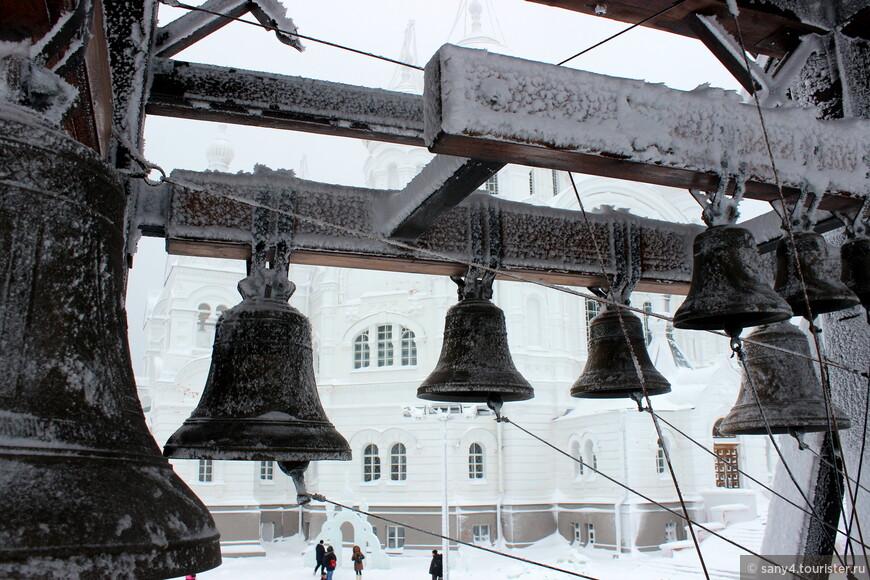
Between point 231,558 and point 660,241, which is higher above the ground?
point 660,241

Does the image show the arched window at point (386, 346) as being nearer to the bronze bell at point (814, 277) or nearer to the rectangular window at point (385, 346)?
the rectangular window at point (385, 346)

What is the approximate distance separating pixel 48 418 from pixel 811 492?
11.5 feet

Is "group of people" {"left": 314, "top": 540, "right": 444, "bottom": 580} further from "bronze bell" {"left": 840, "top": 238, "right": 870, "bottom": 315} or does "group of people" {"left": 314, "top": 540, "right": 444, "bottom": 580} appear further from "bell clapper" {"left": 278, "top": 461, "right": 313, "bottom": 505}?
"bronze bell" {"left": 840, "top": 238, "right": 870, "bottom": 315}

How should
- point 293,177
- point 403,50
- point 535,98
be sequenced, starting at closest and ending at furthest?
point 535,98 < point 293,177 < point 403,50

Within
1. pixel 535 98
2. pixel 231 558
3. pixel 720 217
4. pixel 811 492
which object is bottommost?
pixel 231 558

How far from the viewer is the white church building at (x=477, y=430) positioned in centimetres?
1733

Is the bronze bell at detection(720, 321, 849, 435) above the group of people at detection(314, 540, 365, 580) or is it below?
above

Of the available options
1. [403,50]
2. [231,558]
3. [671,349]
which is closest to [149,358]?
[231,558]

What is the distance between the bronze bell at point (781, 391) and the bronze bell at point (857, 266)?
1.67ft

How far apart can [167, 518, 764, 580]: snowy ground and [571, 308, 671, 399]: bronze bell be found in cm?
1064

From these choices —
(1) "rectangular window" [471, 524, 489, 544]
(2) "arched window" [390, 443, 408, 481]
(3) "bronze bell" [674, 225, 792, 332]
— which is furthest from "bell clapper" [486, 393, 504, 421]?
(2) "arched window" [390, 443, 408, 481]

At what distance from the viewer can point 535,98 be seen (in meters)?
1.80

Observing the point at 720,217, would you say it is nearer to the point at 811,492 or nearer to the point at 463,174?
the point at 463,174

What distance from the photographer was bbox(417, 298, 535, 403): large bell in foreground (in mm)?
2928
